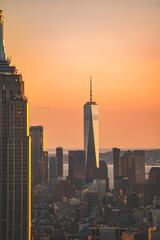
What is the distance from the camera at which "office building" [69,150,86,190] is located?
432 feet

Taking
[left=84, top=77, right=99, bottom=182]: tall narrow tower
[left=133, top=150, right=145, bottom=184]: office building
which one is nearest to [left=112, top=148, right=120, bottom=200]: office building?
[left=133, top=150, right=145, bottom=184]: office building

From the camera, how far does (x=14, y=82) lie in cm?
4050

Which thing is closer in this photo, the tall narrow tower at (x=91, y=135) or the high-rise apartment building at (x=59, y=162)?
the high-rise apartment building at (x=59, y=162)

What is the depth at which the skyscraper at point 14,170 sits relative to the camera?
127ft

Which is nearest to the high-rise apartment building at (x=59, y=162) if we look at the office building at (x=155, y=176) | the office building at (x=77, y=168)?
the office building at (x=77, y=168)

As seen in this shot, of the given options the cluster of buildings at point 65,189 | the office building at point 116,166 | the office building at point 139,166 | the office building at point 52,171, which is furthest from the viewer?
the office building at point 52,171

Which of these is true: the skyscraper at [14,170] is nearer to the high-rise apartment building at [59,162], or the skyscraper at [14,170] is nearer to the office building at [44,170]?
the office building at [44,170]

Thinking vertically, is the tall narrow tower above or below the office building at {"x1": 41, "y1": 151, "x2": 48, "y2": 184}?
above

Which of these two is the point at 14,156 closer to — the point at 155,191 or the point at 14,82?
the point at 14,82

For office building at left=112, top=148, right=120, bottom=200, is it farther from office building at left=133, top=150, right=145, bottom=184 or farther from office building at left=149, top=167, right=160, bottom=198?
office building at left=149, top=167, right=160, bottom=198

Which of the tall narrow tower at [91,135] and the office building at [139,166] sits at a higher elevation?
the tall narrow tower at [91,135]

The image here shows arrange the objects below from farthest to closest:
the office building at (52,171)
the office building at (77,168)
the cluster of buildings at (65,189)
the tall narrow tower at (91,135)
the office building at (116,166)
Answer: the tall narrow tower at (91,135) → the office building at (77,168) → the office building at (52,171) → the office building at (116,166) → the cluster of buildings at (65,189)

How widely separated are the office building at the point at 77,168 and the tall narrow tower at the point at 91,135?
1.76 m

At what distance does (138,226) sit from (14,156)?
33113 millimetres
